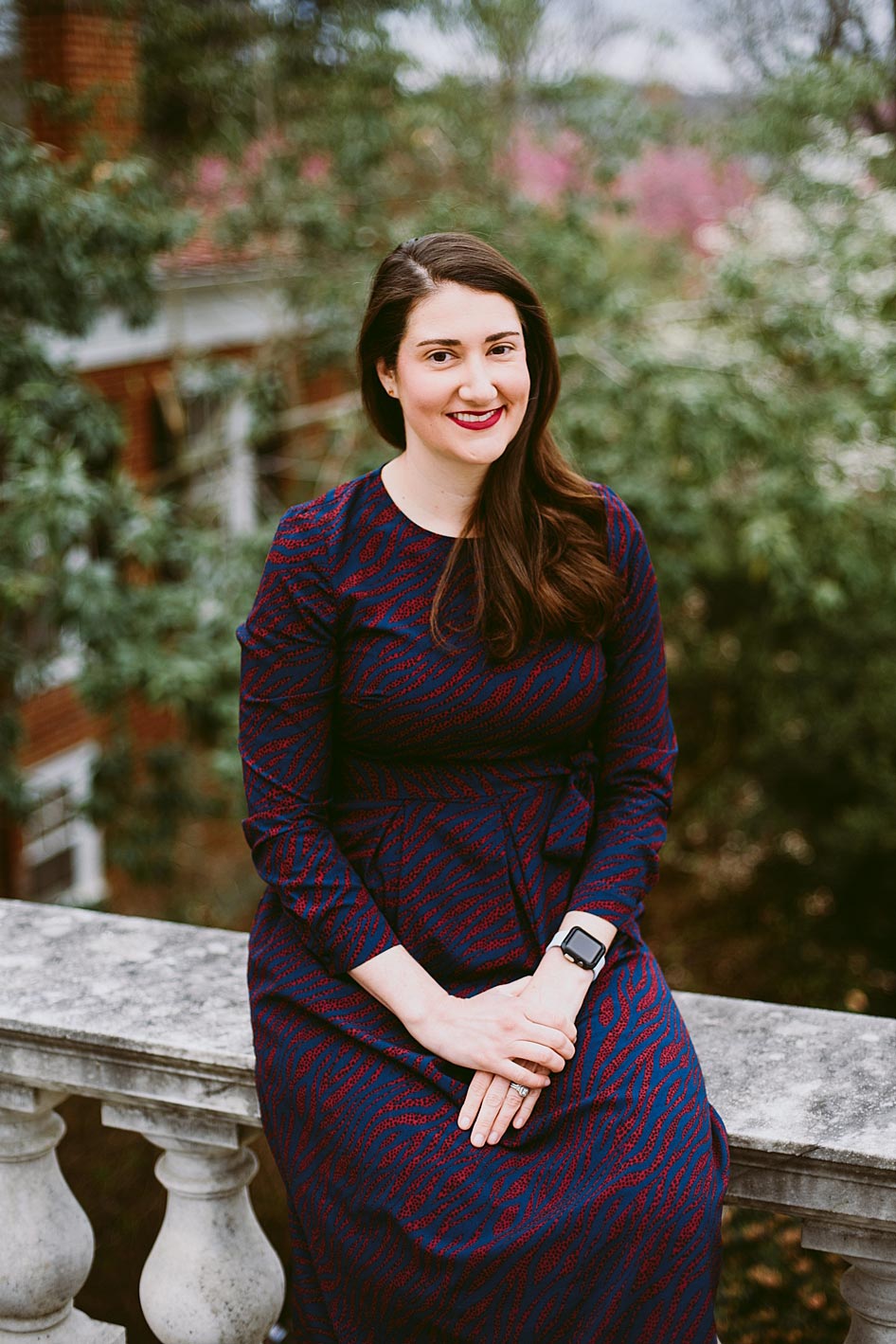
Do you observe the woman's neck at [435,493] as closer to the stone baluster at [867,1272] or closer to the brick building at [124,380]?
the stone baluster at [867,1272]

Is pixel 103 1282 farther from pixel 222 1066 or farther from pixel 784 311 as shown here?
pixel 784 311

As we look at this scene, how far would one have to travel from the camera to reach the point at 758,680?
269 inches

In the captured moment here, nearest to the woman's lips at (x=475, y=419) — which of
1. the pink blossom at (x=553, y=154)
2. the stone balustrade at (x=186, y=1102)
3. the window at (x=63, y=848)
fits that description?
the stone balustrade at (x=186, y=1102)

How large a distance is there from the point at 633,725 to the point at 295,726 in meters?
0.51

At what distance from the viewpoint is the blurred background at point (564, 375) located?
15.0ft

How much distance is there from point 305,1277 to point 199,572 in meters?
3.36

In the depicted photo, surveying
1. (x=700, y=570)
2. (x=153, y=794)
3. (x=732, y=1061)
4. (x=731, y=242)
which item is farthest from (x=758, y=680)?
(x=732, y=1061)

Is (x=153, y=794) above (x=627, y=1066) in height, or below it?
below

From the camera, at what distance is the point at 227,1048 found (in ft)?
5.76

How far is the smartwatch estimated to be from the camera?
1.75 metres

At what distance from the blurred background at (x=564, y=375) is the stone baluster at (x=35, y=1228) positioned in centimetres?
200

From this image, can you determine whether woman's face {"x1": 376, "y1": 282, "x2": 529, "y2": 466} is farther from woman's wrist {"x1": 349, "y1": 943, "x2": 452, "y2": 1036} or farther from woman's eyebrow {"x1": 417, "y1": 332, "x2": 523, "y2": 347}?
woman's wrist {"x1": 349, "y1": 943, "x2": 452, "y2": 1036}

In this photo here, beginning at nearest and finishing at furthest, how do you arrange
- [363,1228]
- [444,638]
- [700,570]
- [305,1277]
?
[363,1228] → [305,1277] → [444,638] → [700,570]

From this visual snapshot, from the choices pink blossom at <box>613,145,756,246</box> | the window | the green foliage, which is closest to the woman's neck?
the green foliage
